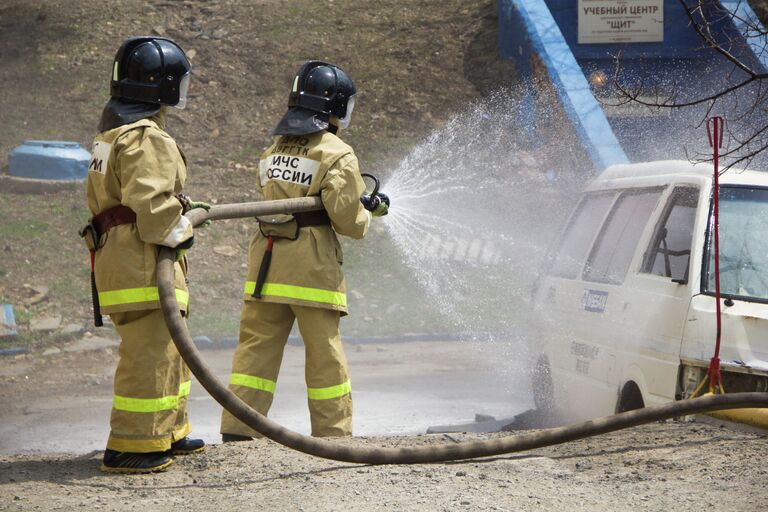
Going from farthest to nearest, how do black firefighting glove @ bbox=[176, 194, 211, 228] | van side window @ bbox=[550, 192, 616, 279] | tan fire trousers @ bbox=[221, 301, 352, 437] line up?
1. van side window @ bbox=[550, 192, 616, 279]
2. tan fire trousers @ bbox=[221, 301, 352, 437]
3. black firefighting glove @ bbox=[176, 194, 211, 228]

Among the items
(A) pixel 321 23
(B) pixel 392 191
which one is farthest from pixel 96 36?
(B) pixel 392 191

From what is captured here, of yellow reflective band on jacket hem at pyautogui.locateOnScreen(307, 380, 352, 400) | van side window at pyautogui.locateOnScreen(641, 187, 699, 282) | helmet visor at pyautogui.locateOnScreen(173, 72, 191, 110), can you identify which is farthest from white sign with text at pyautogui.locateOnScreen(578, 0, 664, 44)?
helmet visor at pyautogui.locateOnScreen(173, 72, 191, 110)

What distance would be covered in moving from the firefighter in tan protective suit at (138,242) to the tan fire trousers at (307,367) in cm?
87

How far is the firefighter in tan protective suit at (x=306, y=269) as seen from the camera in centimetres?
587

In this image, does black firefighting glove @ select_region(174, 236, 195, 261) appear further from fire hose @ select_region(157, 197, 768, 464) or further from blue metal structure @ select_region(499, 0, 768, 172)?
blue metal structure @ select_region(499, 0, 768, 172)

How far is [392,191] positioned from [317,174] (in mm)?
7386

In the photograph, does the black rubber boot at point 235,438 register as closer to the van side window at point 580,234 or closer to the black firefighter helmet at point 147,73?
the black firefighter helmet at point 147,73

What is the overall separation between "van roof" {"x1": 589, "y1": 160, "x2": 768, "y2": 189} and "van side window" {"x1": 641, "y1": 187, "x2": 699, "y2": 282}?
0.46ft

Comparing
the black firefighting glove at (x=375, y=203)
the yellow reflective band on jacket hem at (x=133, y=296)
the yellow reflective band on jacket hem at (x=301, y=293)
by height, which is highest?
the black firefighting glove at (x=375, y=203)

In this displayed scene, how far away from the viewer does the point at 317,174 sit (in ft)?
19.1

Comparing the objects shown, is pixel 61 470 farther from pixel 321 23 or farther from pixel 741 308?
pixel 321 23

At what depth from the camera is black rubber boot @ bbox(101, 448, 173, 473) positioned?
4953 millimetres

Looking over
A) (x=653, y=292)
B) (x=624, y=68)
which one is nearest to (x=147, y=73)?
(x=653, y=292)

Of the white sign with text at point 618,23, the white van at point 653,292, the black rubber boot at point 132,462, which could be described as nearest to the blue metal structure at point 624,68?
the white sign with text at point 618,23
